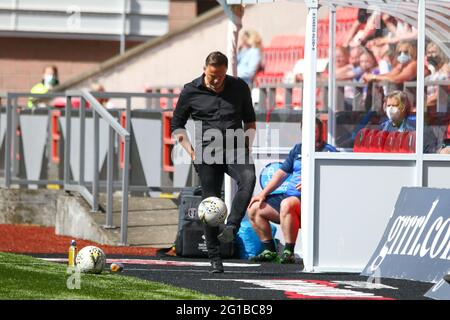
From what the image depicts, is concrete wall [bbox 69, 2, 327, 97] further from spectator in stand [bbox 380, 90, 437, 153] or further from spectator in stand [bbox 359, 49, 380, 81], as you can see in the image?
spectator in stand [bbox 380, 90, 437, 153]

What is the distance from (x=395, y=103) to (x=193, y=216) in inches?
96.0

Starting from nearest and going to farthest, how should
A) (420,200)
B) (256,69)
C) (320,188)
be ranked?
(420,200) < (320,188) < (256,69)

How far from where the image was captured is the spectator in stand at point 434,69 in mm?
15406

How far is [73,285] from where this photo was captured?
39.0 ft

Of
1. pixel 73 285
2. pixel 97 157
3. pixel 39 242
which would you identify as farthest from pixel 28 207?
pixel 73 285

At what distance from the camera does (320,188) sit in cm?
1463

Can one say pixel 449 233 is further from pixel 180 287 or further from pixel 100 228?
pixel 100 228

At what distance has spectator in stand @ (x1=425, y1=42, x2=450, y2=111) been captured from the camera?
15406mm

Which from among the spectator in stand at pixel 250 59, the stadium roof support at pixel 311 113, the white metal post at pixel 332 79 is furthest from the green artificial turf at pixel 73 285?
the spectator in stand at pixel 250 59

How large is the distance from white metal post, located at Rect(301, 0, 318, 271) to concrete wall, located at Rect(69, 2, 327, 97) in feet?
43.0

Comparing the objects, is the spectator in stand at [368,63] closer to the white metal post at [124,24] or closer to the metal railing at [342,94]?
the metal railing at [342,94]

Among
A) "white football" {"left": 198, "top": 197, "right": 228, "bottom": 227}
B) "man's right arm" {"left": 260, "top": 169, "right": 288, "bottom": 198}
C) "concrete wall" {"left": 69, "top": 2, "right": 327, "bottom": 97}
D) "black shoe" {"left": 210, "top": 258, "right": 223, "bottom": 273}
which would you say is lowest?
"black shoe" {"left": 210, "top": 258, "right": 223, "bottom": 273}

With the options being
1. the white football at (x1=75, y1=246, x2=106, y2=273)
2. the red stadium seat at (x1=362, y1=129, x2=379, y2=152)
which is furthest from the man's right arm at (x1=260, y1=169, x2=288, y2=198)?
the white football at (x1=75, y1=246, x2=106, y2=273)
